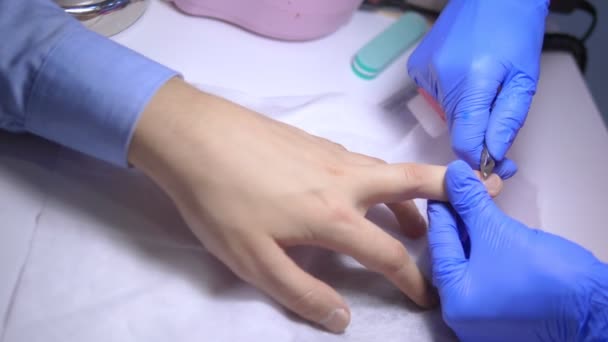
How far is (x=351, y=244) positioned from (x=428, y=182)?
0.11 metres

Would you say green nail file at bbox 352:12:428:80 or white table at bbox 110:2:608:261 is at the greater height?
green nail file at bbox 352:12:428:80

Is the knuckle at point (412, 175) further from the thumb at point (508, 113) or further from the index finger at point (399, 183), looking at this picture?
the thumb at point (508, 113)

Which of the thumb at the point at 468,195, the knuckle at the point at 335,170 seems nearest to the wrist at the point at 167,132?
the knuckle at the point at 335,170

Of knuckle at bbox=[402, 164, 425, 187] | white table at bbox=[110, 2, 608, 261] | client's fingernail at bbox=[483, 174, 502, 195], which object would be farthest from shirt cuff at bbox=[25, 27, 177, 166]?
client's fingernail at bbox=[483, 174, 502, 195]

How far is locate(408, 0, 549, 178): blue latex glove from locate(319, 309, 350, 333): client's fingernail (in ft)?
0.81

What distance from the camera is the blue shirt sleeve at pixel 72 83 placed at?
1.74 ft

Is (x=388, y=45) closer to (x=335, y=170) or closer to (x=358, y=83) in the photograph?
(x=358, y=83)

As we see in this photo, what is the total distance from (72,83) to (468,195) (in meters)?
0.44

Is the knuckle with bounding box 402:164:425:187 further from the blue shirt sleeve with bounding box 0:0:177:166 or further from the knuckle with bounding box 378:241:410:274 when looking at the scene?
the blue shirt sleeve with bounding box 0:0:177:166

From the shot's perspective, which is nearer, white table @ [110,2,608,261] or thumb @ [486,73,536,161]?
thumb @ [486,73,536,161]

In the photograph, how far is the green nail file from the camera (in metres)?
0.79

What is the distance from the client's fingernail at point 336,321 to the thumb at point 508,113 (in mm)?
262

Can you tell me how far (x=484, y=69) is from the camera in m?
0.63

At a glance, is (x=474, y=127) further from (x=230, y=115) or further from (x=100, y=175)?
(x=100, y=175)
